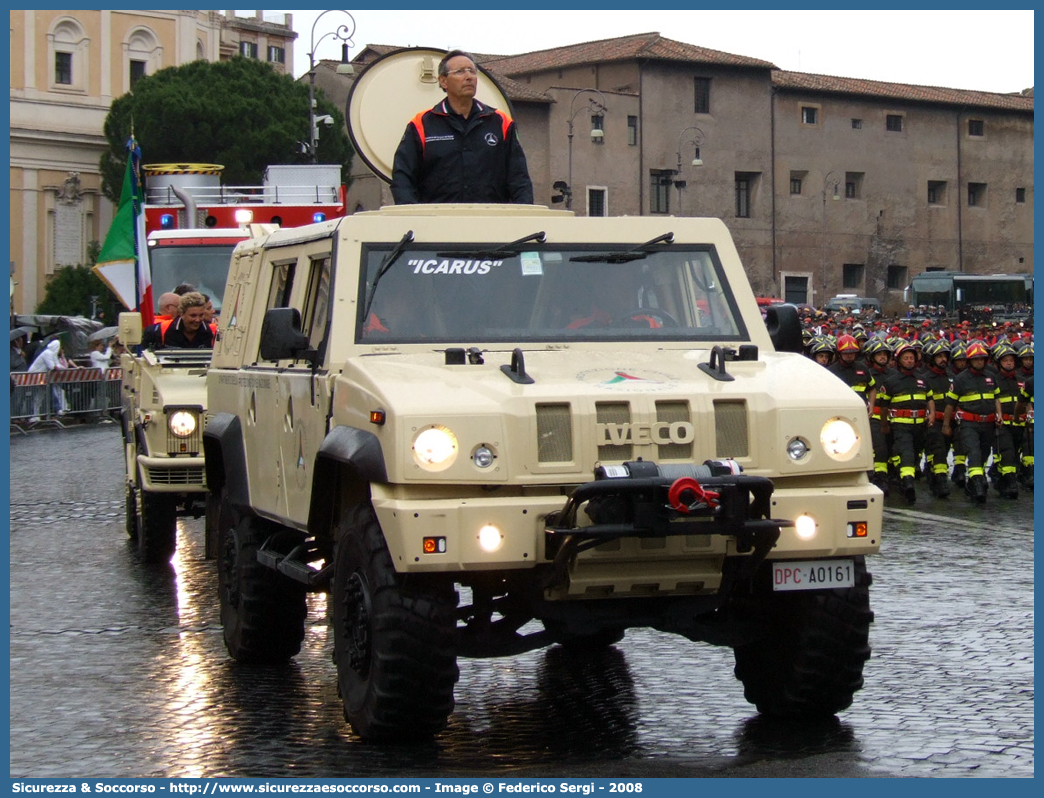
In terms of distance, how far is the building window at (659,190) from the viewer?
81.1 meters

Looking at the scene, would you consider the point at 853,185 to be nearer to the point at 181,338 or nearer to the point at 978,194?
the point at 978,194

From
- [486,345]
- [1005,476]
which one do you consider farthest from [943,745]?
[1005,476]

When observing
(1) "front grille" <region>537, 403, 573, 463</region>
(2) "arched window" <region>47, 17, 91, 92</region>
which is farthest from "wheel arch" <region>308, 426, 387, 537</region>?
(2) "arched window" <region>47, 17, 91, 92</region>

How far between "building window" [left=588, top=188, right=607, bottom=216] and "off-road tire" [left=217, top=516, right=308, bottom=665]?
70.8 meters

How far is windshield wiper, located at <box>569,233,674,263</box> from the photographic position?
7892 millimetres

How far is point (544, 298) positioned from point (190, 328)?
20.5ft

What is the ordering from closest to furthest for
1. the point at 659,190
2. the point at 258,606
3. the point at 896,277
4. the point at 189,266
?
1. the point at 258,606
2. the point at 189,266
3. the point at 659,190
4. the point at 896,277

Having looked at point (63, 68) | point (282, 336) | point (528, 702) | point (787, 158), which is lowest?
point (528, 702)

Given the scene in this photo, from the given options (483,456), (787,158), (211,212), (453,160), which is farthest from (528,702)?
(787,158)

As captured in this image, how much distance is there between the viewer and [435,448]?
638 cm

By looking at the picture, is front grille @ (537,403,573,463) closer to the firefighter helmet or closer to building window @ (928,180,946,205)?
the firefighter helmet

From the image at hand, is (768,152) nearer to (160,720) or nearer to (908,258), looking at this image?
(908,258)

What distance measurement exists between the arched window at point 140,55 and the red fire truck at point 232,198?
60482mm

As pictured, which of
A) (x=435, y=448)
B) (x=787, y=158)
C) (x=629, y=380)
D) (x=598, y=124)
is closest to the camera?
(x=435, y=448)
